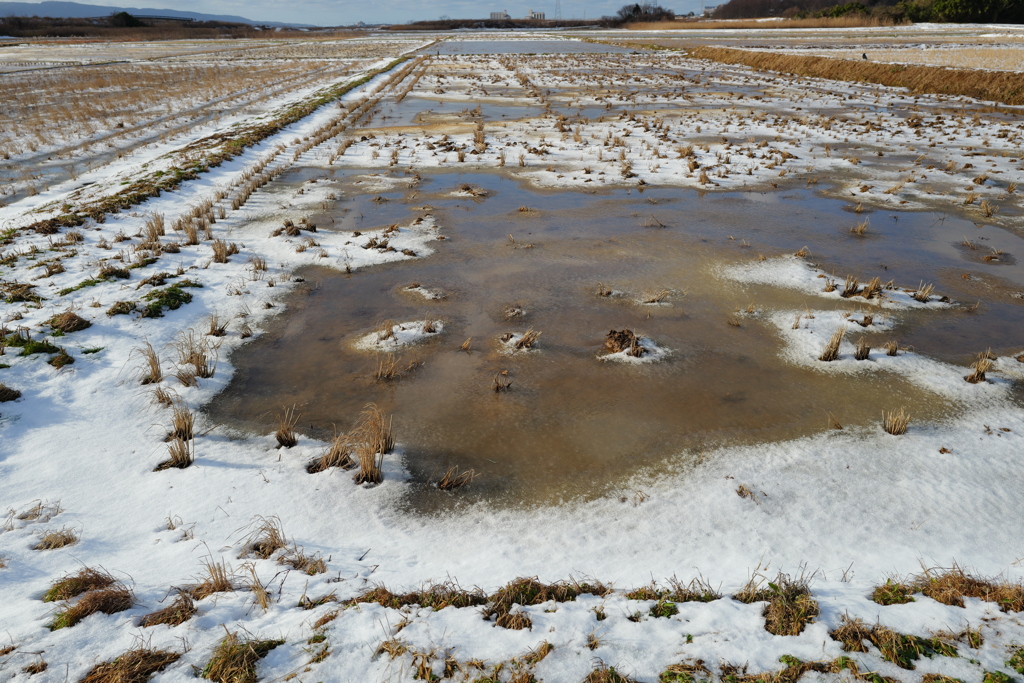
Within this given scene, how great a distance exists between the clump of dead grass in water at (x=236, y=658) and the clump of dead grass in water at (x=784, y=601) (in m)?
3.53

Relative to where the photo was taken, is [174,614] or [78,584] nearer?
[174,614]

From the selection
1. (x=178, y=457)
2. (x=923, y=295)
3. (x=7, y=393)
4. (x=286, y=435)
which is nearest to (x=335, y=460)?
(x=286, y=435)

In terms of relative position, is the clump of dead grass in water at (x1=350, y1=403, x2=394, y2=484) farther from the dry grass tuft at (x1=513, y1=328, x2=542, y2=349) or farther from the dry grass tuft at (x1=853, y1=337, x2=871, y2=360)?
the dry grass tuft at (x1=853, y1=337, x2=871, y2=360)

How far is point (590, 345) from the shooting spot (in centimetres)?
827

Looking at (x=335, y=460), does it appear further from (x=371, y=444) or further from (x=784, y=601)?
(x=784, y=601)

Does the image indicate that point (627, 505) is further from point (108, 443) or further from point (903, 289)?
point (903, 289)

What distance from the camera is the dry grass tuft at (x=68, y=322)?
8.23 m

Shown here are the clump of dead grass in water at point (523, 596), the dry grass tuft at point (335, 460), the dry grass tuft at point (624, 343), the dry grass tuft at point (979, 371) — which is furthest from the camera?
the dry grass tuft at point (624, 343)

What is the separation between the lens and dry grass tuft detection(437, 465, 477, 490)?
557 centimetres

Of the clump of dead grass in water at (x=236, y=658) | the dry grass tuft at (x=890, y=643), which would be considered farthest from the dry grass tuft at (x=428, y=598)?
the dry grass tuft at (x=890, y=643)

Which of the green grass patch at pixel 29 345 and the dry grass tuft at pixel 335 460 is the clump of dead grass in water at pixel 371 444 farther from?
the green grass patch at pixel 29 345

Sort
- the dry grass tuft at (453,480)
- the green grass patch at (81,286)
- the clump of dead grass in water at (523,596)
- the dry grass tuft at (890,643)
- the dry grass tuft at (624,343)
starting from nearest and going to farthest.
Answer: the dry grass tuft at (890,643) → the clump of dead grass in water at (523,596) → the dry grass tuft at (453,480) → the dry grass tuft at (624,343) → the green grass patch at (81,286)

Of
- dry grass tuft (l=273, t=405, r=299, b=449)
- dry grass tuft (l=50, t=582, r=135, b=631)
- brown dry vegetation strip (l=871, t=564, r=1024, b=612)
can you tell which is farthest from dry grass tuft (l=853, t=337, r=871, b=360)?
dry grass tuft (l=50, t=582, r=135, b=631)

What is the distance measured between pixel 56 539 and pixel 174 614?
171 centimetres
